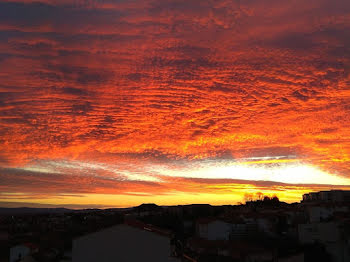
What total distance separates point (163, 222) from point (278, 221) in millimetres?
18629

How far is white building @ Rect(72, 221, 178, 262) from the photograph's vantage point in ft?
78.3

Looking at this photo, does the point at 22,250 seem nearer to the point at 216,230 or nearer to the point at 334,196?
the point at 216,230

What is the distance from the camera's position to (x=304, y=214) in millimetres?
63531

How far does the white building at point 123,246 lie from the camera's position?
23.9 metres

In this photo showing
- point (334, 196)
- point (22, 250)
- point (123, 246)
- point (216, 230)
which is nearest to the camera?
point (123, 246)

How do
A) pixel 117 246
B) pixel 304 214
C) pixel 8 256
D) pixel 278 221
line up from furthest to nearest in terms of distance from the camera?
pixel 304 214, pixel 278 221, pixel 8 256, pixel 117 246

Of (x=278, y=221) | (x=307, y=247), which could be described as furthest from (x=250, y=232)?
(x=307, y=247)

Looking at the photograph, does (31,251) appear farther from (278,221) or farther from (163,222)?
(278,221)

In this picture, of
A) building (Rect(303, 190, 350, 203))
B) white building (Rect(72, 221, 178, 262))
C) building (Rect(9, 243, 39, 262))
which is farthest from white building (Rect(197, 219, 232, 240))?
building (Rect(303, 190, 350, 203))

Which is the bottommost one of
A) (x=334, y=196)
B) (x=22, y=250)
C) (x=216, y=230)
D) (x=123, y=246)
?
(x=22, y=250)

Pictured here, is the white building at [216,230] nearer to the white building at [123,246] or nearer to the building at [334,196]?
the white building at [123,246]

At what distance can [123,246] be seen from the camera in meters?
24.0

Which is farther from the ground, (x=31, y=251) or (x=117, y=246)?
(x=117, y=246)

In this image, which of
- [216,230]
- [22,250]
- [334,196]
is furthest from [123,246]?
[334,196]
